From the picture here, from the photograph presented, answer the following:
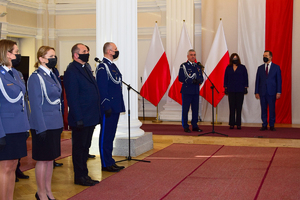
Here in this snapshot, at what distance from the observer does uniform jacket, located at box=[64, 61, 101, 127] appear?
371 centimetres

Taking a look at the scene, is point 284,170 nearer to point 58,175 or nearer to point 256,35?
point 58,175

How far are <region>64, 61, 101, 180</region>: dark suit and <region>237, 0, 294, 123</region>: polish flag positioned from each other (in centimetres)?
574

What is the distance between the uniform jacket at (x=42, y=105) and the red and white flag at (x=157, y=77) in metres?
5.32

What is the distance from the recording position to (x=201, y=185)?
12.7ft

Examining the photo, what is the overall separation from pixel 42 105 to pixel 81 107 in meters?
0.64

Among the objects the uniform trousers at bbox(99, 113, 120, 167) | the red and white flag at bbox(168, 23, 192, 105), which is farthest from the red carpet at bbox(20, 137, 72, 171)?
the red and white flag at bbox(168, 23, 192, 105)

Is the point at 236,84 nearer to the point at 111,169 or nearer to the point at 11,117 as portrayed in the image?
the point at 111,169

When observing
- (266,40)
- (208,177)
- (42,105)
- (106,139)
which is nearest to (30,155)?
(106,139)

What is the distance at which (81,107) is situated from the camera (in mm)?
3789

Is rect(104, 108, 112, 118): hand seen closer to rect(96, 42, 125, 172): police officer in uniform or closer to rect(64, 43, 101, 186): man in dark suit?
rect(96, 42, 125, 172): police officer in uniform

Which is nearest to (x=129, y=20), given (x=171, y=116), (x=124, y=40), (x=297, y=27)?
(x=124, y=40)

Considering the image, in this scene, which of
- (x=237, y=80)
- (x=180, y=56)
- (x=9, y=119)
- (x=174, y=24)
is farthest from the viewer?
(x=174, y=24)

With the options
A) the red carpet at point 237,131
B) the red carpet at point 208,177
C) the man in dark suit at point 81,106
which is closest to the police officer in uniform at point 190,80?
the red carpet at point 237,131

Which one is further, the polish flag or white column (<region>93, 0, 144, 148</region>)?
the polish flag
